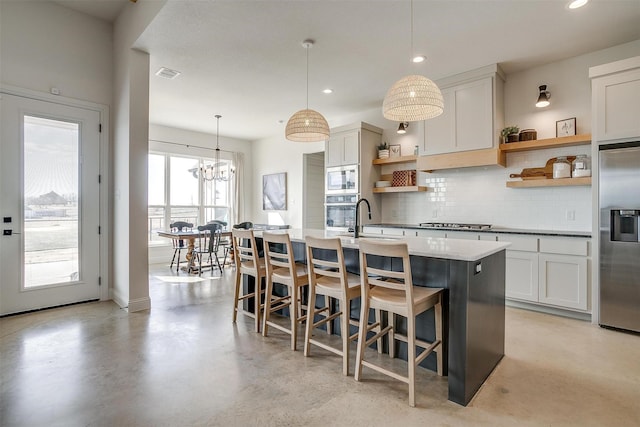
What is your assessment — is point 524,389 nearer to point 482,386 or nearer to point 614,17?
point 482,386

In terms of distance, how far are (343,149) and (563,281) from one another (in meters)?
3.57

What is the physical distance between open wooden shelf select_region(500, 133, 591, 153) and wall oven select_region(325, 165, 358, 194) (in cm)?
220

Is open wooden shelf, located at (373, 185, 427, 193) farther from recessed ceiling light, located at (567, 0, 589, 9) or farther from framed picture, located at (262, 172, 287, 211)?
framed picture, located at (262, 172, 287, 211)

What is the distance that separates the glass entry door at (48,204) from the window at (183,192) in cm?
295

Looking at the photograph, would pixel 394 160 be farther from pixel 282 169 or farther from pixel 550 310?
pixel 282 169

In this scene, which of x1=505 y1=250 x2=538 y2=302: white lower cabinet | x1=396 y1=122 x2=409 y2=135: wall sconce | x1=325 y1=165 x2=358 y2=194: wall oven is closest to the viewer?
x1=505 y1=250 x2=538 y2=302: white lower cabinet

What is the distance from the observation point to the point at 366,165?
5.43 metres

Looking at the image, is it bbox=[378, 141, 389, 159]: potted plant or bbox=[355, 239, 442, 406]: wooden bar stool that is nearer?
bbox=[355, 239, 442, 406]: wooden bar stool

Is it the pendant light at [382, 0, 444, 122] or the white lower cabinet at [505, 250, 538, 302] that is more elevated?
the pendant light at [382, 0, 444, 122]

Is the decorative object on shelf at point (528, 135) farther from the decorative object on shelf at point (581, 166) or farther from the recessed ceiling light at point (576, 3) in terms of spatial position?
the recessed ceiling light at point (576, 3)

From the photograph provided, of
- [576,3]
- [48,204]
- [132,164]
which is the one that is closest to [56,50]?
[132,164]

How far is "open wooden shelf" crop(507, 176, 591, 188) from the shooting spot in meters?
3.61

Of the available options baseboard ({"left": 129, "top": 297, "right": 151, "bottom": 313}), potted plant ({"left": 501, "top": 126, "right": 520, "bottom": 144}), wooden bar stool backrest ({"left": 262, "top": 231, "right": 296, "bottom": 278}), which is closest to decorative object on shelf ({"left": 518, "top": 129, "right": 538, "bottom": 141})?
potted plant ({"left": 501, "top": 126, "right": 520, "bottom": 144})

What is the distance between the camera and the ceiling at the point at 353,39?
2936 millimetres
